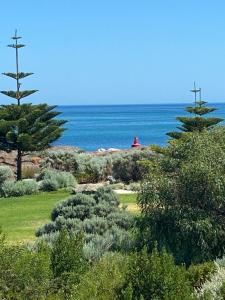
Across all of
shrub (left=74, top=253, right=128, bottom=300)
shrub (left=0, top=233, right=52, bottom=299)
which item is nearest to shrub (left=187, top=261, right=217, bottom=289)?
shrub (left=74, top=253, right=128, bottom=300)

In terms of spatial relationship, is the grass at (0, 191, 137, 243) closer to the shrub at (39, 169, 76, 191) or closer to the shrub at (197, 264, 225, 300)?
the shrub at (39, 169, 76, 191)

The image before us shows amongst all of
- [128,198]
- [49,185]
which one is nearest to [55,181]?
[49,185]

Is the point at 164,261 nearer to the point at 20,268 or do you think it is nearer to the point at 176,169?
the point at 20,268

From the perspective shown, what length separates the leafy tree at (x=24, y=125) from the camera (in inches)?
1035

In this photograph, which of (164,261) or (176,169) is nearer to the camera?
(164,261)

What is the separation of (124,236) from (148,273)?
153 inches

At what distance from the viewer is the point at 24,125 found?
26.5 m

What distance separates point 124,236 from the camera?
11383 mm

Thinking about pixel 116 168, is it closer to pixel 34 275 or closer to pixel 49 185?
pixel 49 185

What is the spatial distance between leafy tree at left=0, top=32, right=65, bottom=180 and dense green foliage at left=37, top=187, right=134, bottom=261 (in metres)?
13.0

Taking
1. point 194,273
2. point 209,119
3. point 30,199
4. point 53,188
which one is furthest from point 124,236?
point 209,119

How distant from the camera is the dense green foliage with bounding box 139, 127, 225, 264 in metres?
11.0

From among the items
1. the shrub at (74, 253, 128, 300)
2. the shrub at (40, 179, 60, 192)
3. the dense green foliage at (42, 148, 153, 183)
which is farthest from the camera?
the dense green foliage at (42, 148, 153, 183)

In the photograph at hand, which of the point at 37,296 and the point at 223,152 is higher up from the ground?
the point at 223,152
